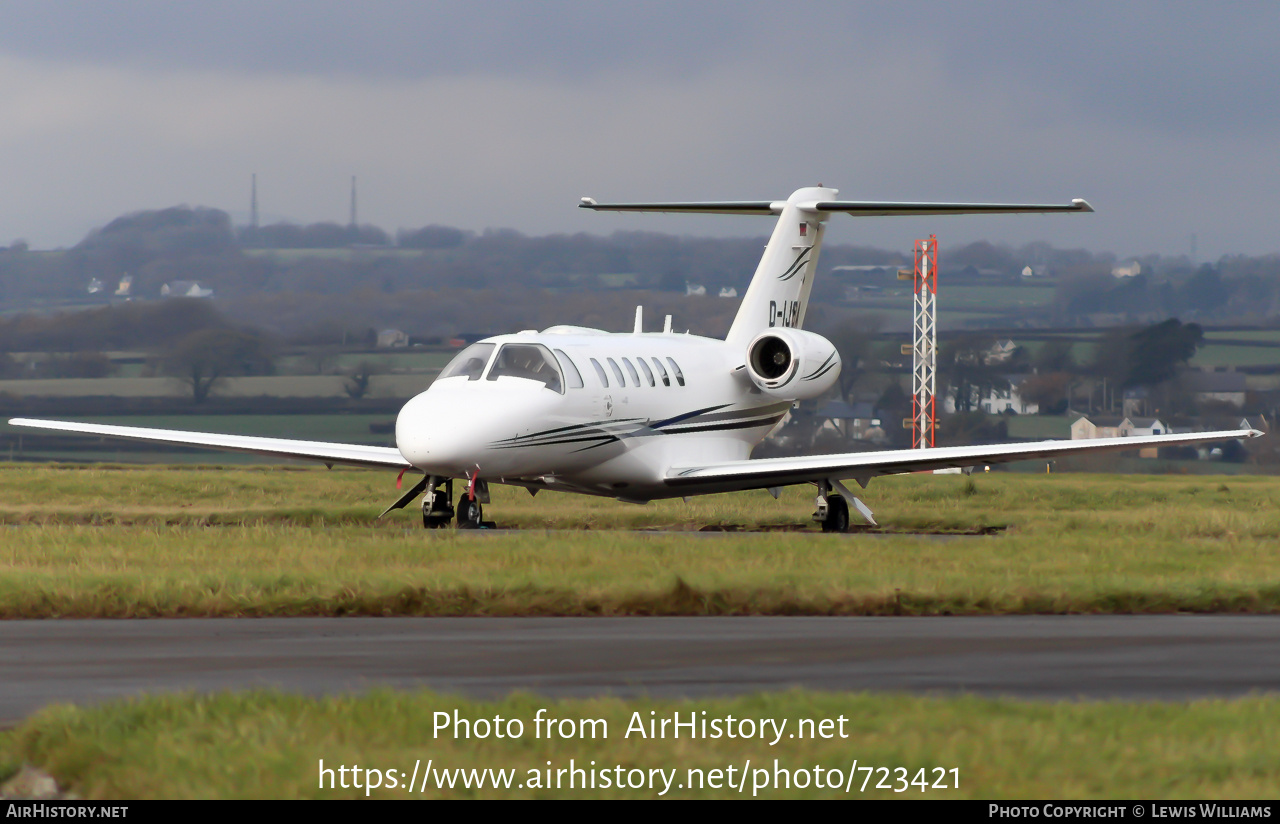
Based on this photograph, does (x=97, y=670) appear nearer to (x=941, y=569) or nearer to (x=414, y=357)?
(x=941, y=569)

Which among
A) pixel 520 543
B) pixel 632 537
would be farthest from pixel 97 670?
pixel 632 537

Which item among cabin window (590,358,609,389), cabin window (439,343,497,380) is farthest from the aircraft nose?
cabin window (590,358,609,389)

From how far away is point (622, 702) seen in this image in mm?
9359

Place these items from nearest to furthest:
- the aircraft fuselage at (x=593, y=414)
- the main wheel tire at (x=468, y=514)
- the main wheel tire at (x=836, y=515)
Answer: the aircraft fuselage at (x=593, y=414) → the main wheel tire at (x=468, y=514) → the main wheel tire at (x=836, y=515)

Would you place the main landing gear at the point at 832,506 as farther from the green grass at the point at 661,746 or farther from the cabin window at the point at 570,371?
the green grass at the point at 661,746

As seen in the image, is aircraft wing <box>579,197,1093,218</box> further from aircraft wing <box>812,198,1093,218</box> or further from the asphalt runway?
the asphalt runway

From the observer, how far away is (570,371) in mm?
27625

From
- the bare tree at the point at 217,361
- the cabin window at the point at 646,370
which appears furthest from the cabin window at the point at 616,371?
the bare tree at the point at 217,361

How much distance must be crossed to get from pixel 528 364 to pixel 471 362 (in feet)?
2.69

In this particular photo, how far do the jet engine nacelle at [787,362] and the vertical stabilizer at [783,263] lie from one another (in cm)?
182

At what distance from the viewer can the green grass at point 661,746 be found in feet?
24.3

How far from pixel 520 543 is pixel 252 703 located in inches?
457

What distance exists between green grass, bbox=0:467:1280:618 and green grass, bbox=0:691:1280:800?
659 cm

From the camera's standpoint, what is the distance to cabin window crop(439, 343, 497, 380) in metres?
26.8
